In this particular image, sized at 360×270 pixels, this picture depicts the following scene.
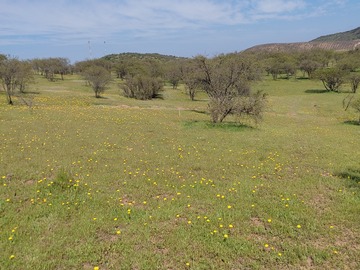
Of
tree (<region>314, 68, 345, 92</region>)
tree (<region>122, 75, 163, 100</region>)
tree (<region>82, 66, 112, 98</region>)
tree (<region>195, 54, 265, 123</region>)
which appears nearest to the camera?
tree (<region>195, 54, 265, 123</region>)

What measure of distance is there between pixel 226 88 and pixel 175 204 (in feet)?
54.0

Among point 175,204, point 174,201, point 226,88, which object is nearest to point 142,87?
point 226,88

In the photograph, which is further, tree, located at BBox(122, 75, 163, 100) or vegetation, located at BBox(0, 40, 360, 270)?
tree, located at BBox(122, 75, 163, 100)

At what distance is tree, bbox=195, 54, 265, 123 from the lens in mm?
20344

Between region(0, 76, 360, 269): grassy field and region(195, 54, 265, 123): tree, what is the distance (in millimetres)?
6274

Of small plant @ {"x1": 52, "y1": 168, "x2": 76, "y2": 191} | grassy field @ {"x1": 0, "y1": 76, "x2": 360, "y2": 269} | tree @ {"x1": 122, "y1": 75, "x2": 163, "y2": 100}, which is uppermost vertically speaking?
tree @ {"x1": 122, "y1": 75, "x2": 163, "y2": 100}

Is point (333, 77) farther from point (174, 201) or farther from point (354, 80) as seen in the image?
point (174, 201)

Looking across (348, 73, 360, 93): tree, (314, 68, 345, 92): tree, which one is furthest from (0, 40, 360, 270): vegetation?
(314, 68, 345, 92): tree

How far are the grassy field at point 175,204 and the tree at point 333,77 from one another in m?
50.3

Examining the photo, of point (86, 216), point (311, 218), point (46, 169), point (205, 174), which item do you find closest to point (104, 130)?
point (46, 169)

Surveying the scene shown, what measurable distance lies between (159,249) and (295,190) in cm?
501

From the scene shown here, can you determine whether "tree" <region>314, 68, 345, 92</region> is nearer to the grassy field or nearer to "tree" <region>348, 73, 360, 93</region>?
"tree" <region>348, 73, 360, 93</region>

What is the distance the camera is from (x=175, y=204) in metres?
7.56

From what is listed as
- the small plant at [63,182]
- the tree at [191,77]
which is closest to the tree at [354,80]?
the tree at [191,77]
